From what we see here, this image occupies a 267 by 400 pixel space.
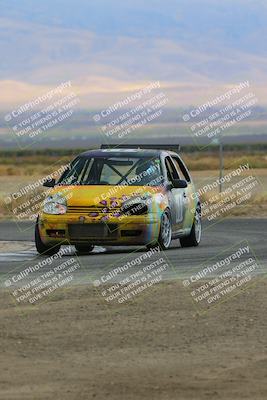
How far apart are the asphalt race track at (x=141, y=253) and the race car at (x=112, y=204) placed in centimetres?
29

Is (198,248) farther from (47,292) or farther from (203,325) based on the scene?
(203,325)

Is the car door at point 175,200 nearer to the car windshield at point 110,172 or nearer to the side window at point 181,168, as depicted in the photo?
the car windshield at point 110,172

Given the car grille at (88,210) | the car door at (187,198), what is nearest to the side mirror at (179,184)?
the car door at (187,198)

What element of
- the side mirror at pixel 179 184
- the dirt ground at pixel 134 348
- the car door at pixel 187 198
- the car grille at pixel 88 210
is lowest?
the car door at pixel 187 198

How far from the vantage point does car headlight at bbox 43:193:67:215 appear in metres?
17.6

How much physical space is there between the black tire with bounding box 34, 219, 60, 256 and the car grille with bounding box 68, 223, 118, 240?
60cm

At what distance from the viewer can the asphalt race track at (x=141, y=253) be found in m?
15.4

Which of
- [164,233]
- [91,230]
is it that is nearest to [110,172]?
[164,233]

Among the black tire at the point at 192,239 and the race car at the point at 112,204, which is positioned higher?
the race car at the point at 112,204

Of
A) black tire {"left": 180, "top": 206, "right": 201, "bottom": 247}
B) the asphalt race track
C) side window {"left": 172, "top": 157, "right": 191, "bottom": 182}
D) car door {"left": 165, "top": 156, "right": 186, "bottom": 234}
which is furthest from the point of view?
side window {"left": 172, "top": 157, "right": 191, "bottom": 182}

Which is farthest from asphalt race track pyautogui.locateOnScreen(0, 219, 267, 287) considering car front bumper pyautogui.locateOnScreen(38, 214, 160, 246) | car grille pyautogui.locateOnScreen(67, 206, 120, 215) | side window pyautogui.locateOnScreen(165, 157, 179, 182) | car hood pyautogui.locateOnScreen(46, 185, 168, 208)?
side window pyautogui.locateOnScreen(165, 157, 179, 182)

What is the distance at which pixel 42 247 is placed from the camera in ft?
59.4

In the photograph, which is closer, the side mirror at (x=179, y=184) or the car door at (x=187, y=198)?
the side mirror at (x=179, y=184)

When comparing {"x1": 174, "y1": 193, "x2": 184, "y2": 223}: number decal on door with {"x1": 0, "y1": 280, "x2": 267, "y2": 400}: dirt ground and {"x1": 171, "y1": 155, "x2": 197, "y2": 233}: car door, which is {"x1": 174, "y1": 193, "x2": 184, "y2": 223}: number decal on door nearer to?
{"x1": 171, "y1": 155, "x2": 197, "y2": 233}: car door
